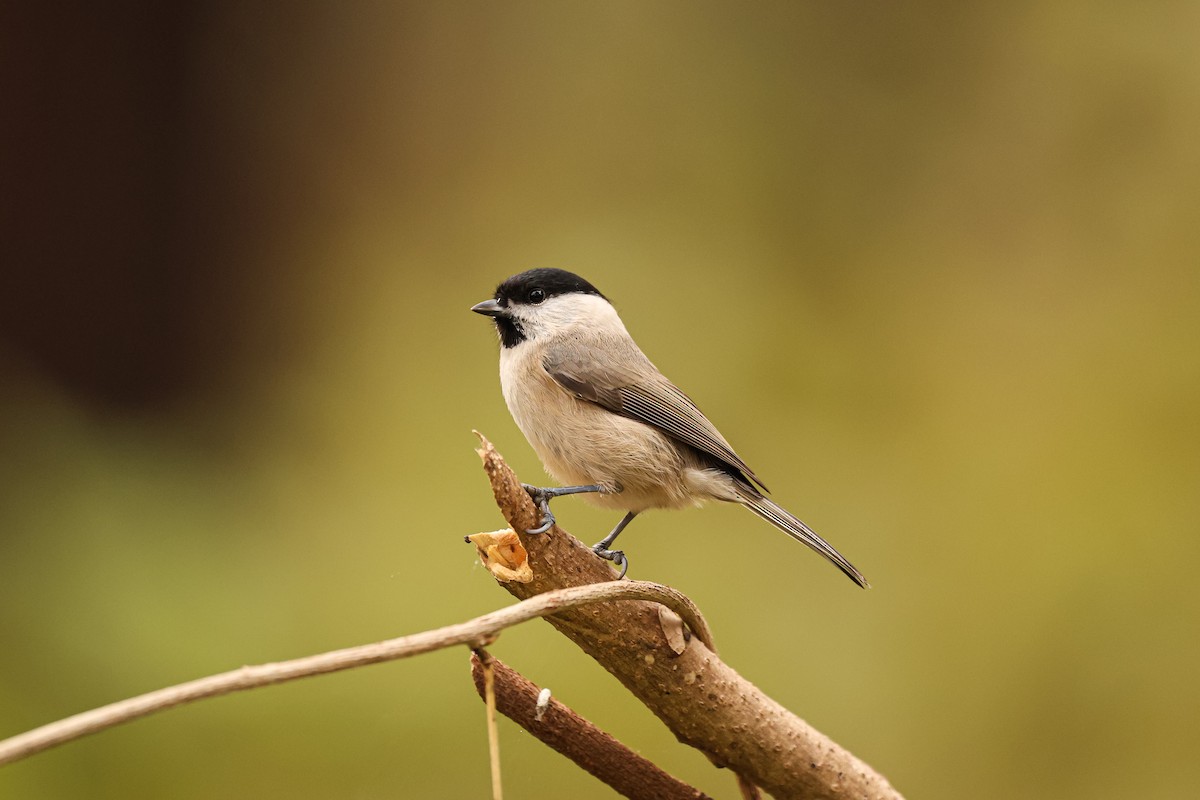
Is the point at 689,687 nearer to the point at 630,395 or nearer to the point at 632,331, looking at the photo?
the point at 630,395

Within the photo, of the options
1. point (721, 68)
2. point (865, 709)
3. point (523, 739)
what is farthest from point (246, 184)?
point (865, 709)

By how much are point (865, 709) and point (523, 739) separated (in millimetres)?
1204

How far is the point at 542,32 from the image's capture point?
14.4ft

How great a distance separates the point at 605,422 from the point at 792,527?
18.8 inches

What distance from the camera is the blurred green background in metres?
3.54

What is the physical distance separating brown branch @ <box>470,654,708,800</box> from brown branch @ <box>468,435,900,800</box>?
0.38 ft

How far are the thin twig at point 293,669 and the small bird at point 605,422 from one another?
89 cm

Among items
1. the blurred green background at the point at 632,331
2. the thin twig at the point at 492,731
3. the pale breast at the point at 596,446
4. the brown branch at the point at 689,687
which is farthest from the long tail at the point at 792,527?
the blurred green background at the point at 632,331

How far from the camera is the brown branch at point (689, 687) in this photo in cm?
177

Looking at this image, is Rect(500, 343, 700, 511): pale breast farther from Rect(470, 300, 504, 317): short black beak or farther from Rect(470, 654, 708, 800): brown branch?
Rect(470, 654, 708, 800): brown branch

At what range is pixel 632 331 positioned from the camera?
412cm

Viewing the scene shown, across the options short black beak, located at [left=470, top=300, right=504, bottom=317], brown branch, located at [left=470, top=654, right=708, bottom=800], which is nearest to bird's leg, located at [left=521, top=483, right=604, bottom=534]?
brown branch, located at [left=470, top=654, right=708, bottom=800]

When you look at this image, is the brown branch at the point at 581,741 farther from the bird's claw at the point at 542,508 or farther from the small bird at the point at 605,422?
the small bird at the point at 605,422

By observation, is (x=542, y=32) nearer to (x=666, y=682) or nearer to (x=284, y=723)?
(x=284, y=723)
